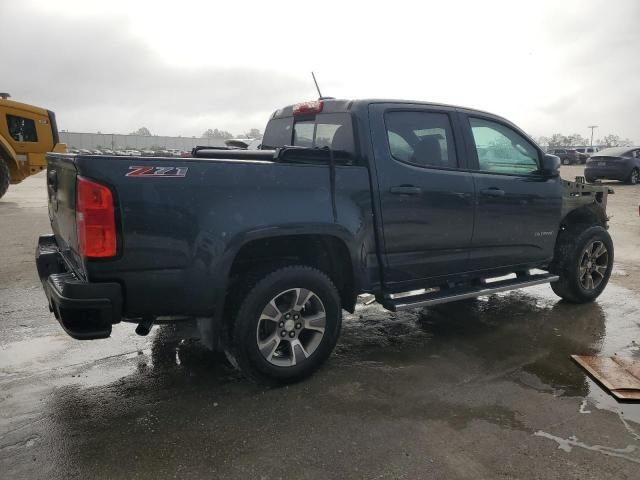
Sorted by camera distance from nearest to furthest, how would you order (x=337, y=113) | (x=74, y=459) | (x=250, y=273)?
(x=74, y=459) → (x=250, y=273) → (x=337, y=113)

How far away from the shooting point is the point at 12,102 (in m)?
13.1

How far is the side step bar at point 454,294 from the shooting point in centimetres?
378

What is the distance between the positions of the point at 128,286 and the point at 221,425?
0.97m

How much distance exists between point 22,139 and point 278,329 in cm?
1266

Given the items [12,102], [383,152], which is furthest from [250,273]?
[12,102]

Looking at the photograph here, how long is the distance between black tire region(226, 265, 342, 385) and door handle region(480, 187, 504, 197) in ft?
5.42

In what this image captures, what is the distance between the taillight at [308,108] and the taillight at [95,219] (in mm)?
1990

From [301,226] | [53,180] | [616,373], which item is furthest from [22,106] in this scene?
[616,373]

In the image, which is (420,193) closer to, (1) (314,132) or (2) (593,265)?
(1) (314,132)

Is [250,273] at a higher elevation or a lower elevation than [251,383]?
higher

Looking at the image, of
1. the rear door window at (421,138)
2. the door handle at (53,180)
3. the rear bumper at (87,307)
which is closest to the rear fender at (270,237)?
the rear bumper at (87,307)

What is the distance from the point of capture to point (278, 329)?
339cm

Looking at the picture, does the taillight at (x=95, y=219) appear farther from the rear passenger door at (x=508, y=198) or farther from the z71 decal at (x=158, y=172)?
the rear passenger door at (x=508, y=198)

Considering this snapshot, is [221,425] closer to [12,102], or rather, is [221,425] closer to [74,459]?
[74,459]
